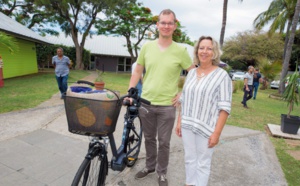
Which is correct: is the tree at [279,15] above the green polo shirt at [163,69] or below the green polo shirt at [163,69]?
above

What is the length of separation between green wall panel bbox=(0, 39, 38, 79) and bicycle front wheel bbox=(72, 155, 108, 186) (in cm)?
1314

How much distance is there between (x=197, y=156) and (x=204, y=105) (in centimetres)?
61

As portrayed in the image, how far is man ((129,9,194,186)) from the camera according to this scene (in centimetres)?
248

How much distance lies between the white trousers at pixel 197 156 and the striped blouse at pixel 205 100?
9 centimetres

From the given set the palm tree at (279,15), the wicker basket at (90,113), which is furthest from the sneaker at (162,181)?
the palm tree at (279,15)

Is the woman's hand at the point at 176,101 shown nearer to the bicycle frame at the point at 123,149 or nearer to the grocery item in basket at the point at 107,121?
the bicycle frame at the point at 123,149

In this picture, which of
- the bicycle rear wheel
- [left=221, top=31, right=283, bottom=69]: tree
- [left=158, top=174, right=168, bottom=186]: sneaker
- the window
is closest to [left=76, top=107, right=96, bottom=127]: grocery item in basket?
the bicycle rear wheel

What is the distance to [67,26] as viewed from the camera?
24078 mm

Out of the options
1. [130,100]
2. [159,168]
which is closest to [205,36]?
[130,100]

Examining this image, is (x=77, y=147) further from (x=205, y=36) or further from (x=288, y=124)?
(x=288, y=124)

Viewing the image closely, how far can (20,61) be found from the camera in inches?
602

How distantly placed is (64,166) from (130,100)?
1.64 meters

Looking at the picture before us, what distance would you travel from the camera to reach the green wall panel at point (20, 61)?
519 inches

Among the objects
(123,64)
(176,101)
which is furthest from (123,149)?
(123,64)
